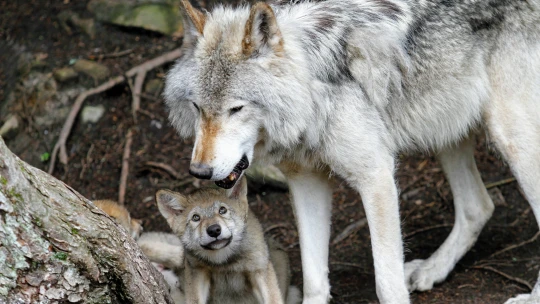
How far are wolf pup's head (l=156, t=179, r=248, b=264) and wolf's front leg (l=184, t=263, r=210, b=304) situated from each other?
16cm

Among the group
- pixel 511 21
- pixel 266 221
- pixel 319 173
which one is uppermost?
pixel 511 21

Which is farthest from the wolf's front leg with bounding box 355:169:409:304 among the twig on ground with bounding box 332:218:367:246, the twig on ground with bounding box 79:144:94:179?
the twig on ground with bounding box 79:144:94:179

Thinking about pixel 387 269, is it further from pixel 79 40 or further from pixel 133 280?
pixel 79 40

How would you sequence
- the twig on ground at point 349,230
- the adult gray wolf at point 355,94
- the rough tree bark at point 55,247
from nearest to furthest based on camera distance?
the rough tree bark at point 55,247 → the adult gray wolf at point 355,94 → the twig on ground at point 349,230

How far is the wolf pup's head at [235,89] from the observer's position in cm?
421

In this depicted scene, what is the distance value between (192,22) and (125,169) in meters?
3.57

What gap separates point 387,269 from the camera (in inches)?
189

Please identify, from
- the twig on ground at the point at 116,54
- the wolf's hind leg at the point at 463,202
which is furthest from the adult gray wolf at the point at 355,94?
the twig on ground at the point at 116,54

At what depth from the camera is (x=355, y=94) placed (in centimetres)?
471

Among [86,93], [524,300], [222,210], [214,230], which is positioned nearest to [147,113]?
[86,93]

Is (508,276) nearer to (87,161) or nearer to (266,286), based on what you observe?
(266,286)

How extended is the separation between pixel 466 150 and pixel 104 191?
3.83 metres

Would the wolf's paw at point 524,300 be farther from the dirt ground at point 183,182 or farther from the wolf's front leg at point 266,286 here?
the wolf's front leg at point 266,286

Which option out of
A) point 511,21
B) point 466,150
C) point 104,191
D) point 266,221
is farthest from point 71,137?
point 511,21
